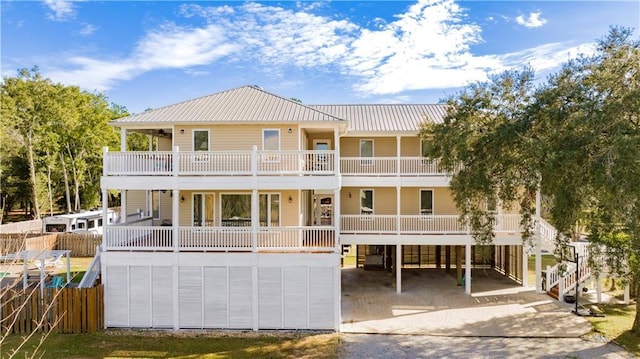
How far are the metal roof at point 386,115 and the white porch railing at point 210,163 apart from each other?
460 cm

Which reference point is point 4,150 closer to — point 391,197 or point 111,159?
point 111,159

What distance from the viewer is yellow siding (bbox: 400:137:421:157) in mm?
20641

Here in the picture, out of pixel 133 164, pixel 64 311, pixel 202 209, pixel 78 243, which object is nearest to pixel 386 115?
pixel 202 209

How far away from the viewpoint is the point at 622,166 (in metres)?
10.4

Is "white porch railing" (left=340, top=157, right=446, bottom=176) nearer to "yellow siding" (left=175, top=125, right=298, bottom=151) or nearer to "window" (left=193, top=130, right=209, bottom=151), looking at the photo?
"yellow siding" (left=175, top=125, right=298, bottom=151)

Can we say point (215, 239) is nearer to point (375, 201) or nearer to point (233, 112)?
point (233, 112)

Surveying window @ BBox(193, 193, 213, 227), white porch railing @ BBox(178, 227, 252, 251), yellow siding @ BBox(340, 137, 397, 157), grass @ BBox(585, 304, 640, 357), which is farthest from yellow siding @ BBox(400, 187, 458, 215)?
window @ BBox(193, 193, 213, 227)

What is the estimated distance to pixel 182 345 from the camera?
43.2 feet

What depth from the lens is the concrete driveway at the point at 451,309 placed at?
568 inches

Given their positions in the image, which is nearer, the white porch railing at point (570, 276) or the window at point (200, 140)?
the window at point (200, 140)

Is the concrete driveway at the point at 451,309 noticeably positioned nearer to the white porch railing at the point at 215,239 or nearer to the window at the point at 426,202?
the window at the point at 426,202

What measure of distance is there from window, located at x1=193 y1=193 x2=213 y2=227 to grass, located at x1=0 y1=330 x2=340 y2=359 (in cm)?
481

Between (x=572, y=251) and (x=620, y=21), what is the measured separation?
10.5m

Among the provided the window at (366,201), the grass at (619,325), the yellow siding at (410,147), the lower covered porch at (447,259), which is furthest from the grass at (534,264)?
the window at (366,201)
